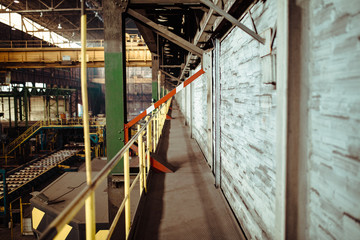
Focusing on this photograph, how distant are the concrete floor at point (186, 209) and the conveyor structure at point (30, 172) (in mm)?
12487

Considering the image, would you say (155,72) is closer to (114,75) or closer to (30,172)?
(114,75)

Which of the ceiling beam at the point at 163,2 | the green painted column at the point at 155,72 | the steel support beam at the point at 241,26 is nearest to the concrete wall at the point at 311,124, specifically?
the steel support beam at the point at 241,26

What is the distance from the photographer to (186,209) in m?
3.41

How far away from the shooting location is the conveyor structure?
13453 mm

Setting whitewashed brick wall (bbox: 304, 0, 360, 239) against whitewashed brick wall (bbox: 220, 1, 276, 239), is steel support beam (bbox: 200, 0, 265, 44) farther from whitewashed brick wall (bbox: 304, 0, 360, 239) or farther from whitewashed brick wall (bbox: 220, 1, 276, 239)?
whitewashed brick wall (bbox: 304, 0, 360, 239)

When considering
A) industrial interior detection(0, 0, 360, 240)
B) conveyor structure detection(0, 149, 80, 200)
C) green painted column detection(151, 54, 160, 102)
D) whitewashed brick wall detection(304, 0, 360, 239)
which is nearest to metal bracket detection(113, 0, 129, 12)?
industrial interior detection(0, 0, 360, 240)

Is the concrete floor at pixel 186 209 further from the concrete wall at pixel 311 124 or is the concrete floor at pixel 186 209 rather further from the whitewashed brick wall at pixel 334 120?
the whitewashed brick wall at pixel 334 120

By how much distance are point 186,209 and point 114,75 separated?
103 inches

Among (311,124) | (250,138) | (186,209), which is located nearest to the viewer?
(311,124)

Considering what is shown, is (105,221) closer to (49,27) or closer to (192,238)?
(192,238)

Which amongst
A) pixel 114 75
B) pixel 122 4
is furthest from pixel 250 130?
pixel 122 4

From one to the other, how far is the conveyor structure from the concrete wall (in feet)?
48.7

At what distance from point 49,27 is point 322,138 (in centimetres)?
3171

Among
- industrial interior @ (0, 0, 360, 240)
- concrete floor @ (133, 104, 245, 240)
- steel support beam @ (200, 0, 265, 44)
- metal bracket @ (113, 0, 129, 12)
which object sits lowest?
concrete floor @ (133, 104, 245, 240)
